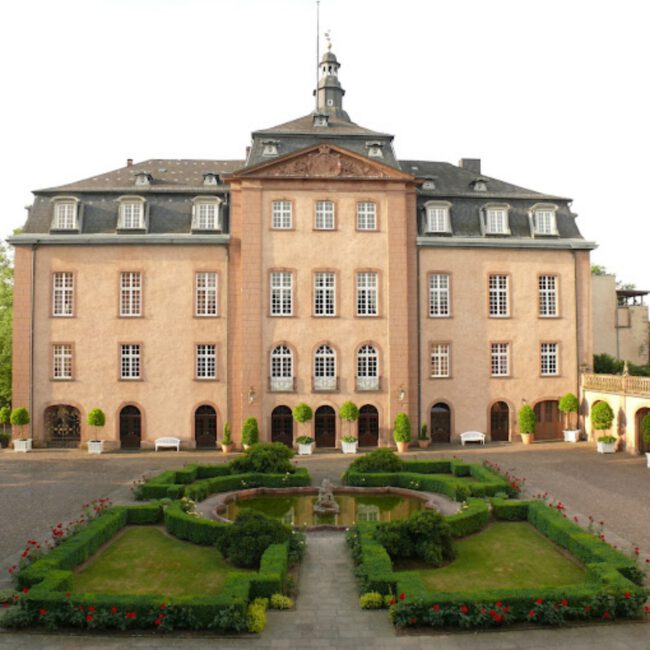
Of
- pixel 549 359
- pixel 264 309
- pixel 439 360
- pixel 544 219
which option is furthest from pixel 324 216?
pixel 549 359

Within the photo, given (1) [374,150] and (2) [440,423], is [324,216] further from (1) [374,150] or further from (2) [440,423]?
(2) [440,423]

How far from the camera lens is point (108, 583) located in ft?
46.3

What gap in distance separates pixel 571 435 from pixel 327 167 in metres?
19.6

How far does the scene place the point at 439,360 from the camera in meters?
35.4

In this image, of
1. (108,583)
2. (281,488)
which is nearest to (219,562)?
(108,583)

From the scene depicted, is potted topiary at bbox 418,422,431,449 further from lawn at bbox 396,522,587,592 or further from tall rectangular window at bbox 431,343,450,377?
lawn at bbox 396,522,587,592

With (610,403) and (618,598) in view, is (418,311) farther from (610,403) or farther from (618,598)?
(618,598)

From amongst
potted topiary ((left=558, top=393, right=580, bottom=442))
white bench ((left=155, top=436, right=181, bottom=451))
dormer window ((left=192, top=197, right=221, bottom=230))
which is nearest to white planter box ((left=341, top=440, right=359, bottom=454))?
white bench ((left=155, top=436, right=181, bottom=451))

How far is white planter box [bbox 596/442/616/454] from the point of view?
104ft

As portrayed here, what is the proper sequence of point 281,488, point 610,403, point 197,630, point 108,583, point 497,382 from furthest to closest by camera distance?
point 497,382, point 610,403, point 281,488, point 108,583, point 197,630

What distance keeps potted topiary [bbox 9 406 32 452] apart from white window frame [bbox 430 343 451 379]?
70.4 feet

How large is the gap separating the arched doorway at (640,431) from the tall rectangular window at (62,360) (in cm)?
2878

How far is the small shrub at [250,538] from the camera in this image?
1509 cm

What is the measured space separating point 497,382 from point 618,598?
2387 centimetres
